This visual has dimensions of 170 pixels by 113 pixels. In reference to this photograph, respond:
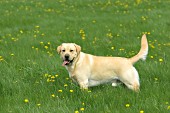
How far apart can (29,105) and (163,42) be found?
531 cm

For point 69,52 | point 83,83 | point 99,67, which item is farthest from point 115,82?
point 69,52

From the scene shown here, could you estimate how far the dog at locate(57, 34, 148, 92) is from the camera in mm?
5535

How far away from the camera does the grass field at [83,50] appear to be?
187 inches

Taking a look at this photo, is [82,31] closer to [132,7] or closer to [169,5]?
[132,7]

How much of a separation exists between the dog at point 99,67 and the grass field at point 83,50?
0.51 feet

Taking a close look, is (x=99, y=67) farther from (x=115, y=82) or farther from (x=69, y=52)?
(x=69, y=52)

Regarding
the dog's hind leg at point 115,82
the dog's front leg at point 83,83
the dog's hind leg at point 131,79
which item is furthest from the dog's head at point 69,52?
the dog's hind leg at point 131,79

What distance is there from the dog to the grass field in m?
0.16

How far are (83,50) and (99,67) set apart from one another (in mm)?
2691

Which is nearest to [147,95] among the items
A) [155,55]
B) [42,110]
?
[42,110]

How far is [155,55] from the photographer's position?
7.58 meters

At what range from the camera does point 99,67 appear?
577 cm

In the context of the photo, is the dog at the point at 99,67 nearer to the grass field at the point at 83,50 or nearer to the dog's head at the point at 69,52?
the dog's head at the point at 69,52

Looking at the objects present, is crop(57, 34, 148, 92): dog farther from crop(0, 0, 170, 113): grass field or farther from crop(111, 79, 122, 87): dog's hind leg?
crop(0, 0, 170, 113): grass field
